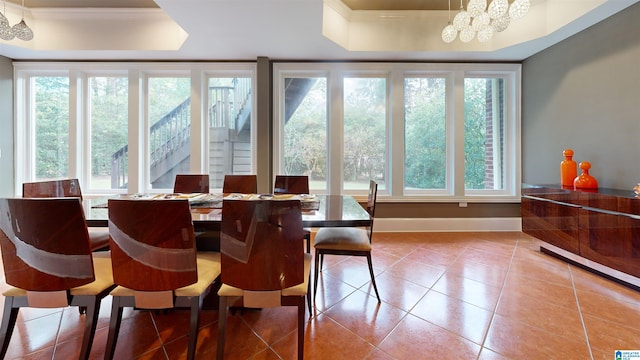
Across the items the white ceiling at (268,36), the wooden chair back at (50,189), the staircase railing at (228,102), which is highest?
the white ceiling at (268,36)

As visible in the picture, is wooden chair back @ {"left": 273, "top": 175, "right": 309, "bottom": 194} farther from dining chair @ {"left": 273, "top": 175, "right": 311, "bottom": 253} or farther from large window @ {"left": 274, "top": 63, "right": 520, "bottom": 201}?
large window @ {"left": 274, "top": 63, "right": 520, "bottom": 201}

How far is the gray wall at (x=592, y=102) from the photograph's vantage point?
7.68 ft

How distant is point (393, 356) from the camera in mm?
1310

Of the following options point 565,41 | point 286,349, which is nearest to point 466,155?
point 565,41

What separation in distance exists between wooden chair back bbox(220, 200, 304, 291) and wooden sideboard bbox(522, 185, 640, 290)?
2.65m

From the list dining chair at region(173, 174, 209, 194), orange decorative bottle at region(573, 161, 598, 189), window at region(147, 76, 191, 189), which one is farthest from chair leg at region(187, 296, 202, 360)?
orange decorative bottle at region(573, 161, 598, 189)

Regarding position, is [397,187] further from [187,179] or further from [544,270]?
[187,179]

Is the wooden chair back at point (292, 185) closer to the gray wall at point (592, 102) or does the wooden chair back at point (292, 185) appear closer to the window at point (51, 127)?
the gray wall at point (592, 102)

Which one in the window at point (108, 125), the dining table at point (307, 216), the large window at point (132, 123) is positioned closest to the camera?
the dining table at point (307, 216)

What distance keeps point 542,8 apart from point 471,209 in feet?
8.73

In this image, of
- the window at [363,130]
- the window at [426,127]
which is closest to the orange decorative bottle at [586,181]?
the window at [426,127]

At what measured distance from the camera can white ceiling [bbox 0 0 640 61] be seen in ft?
9.24

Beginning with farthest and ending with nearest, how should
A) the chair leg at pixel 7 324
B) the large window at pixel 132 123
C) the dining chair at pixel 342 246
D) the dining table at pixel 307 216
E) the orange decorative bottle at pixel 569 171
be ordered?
1. the large window at pixel 132 123
2. the orange decorative bottle at pixel 569 171
3. the dining chair at pixel 342 246
4. the dining table at pixel 307 216
5. the chair leg at pixel 7 324

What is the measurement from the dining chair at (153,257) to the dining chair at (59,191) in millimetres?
925
